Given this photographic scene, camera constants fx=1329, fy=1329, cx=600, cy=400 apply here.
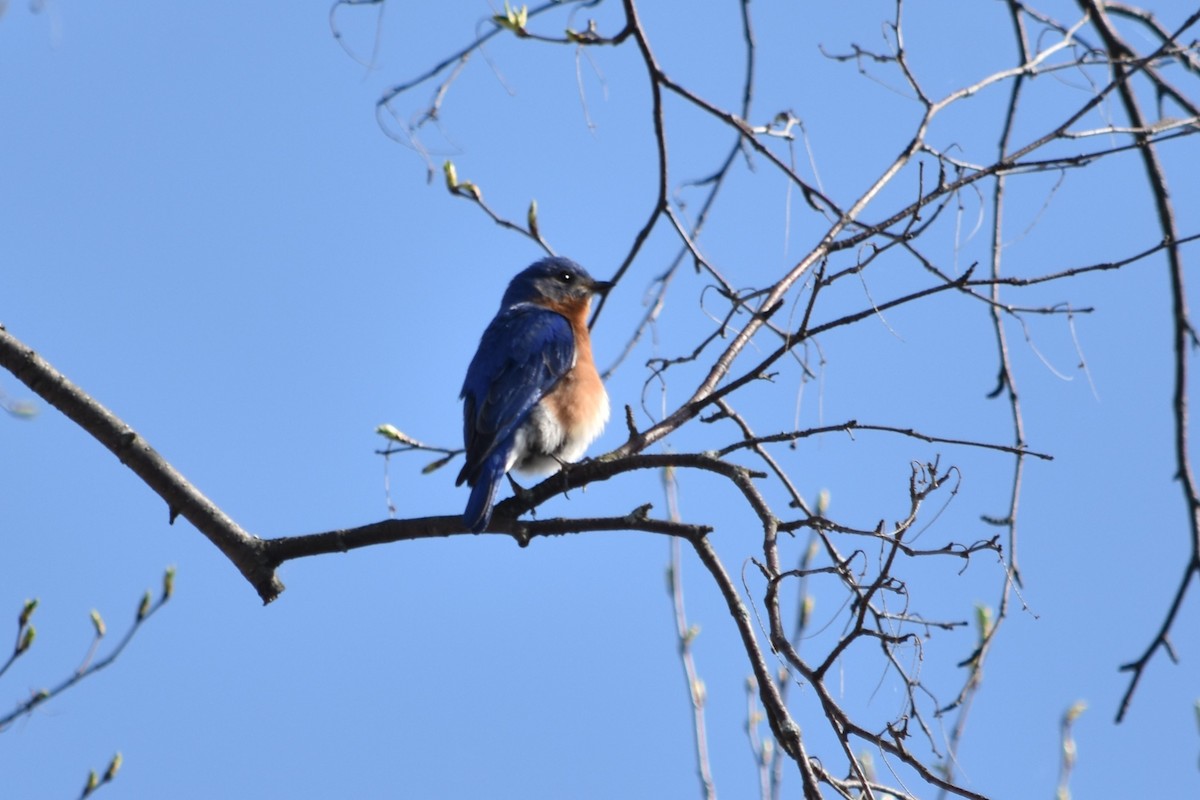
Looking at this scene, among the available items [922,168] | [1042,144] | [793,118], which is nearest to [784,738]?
[922,168]

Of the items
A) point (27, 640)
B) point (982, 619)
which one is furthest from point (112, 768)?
point (982, 619)

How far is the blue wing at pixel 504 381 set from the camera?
5305mm

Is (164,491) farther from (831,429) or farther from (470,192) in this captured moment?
(831,429)

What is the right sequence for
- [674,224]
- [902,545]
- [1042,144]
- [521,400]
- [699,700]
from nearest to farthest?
[902,545], [1042,144], [674,224], [699,700], [521,400]

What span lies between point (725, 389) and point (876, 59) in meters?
1.73

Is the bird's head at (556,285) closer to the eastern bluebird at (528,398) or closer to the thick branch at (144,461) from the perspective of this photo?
the eastern bluebird at (528,398)

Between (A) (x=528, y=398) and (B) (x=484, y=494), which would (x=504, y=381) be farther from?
(B) (x=484, y=494)

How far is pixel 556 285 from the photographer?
7434mm

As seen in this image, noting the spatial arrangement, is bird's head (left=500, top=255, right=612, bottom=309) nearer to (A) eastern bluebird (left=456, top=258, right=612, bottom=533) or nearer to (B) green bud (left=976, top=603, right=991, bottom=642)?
(A) eastern bluebird (left=456, top=258, right=612, bottom=533)

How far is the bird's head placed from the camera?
24.2 feet

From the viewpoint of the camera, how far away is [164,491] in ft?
13.8

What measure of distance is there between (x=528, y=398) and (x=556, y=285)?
1720 mm

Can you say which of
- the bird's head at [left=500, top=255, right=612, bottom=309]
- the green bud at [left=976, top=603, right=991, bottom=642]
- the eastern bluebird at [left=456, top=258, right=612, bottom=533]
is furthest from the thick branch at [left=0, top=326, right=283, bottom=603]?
the bird's head at [left=500, top=255, right=612, bottom=309]

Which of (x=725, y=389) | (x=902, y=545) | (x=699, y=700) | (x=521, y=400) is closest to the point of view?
(x=902, y=545)
